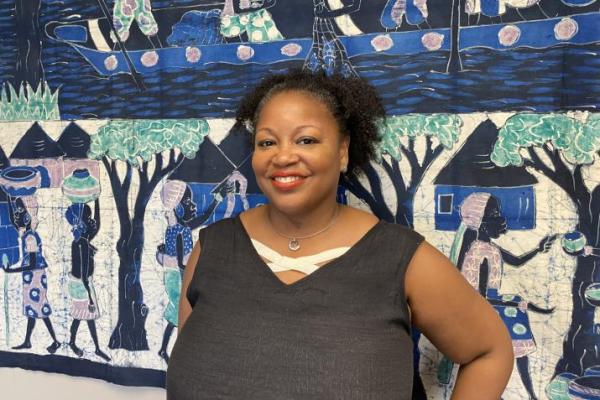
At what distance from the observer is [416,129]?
3.73 ft

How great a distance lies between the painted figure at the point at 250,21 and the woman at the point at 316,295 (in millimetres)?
217

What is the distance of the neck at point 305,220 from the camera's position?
1004 mm

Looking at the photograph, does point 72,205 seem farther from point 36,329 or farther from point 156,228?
point 36,329

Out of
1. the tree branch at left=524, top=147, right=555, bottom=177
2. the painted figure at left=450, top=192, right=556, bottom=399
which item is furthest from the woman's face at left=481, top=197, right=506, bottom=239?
the tree branch at left=524, top=147, right=555, bottom=177

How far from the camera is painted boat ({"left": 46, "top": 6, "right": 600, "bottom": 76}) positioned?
1.04 meters

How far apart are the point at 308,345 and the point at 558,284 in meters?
0.57

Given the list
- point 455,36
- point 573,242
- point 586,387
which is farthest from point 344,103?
point 586,387

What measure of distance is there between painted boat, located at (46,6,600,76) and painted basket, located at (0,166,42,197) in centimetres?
36

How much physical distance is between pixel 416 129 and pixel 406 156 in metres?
0.06

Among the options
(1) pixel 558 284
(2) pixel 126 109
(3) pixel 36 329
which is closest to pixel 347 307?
(1) pixel 558 284

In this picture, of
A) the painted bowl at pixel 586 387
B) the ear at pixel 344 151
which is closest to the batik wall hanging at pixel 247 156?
the painted bowl at pixel 586 387

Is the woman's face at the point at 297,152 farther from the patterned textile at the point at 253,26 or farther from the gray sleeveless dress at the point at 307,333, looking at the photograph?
the patterned textile at the point at 253,26

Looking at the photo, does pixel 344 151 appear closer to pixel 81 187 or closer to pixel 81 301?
pixel 81 187

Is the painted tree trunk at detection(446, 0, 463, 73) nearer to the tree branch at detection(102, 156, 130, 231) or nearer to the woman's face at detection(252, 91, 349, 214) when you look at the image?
the woman's face at detection(252, 91, 349, 214)
